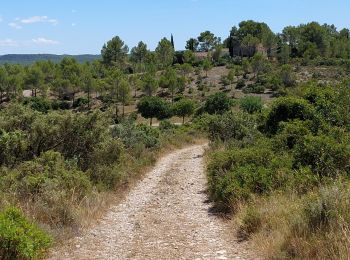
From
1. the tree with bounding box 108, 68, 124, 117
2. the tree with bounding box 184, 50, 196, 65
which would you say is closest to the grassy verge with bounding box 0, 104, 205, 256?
the tree with bounding box 108, 68, 124, 117

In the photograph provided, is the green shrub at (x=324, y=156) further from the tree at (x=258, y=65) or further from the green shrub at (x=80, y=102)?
the tree at (x=258, y=65)

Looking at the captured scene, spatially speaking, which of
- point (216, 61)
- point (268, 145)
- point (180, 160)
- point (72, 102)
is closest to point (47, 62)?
point (72, 102)

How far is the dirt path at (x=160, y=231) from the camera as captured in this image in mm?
6504

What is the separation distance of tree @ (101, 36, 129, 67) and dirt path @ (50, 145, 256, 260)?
99.9 meters

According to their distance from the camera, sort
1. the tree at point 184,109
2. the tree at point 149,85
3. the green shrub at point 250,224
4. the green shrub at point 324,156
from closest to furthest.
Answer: the green shrub at point 250,224
the green shrub at point 324,156
the tree at point 184,109
the tree at point 149,85

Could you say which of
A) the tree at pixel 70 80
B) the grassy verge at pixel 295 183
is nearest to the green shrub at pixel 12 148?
the grassy verge at pixel 295 183

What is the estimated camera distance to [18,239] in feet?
17.5

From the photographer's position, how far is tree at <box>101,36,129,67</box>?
109500 mm

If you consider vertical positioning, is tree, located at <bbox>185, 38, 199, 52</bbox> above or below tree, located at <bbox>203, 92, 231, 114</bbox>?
above

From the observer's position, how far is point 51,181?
861 cm

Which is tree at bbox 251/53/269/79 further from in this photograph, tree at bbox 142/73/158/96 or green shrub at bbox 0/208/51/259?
green shrub at bbox 0/208/51/259

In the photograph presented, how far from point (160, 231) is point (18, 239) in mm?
3029

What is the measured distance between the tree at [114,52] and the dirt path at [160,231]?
99896mm

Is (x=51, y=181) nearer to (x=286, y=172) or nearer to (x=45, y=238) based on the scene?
(x=45, y=238)
